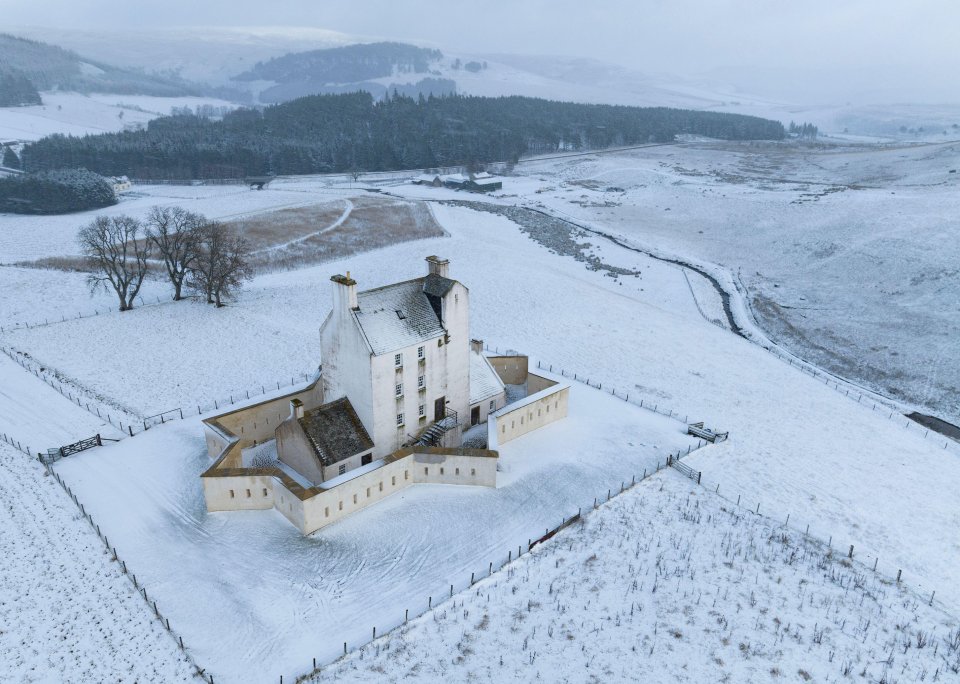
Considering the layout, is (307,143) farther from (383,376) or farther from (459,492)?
(459,492)

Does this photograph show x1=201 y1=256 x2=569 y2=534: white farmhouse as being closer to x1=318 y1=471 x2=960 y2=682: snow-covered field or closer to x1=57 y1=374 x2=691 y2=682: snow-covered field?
x1=57 y1=374 x2=691 y2=682: snow-covered field

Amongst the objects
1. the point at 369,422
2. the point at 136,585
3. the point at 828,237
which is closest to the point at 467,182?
the point at 828,237

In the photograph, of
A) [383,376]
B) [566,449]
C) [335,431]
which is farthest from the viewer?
[566,449]

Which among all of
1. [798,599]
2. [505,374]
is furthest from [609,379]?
[798,599]

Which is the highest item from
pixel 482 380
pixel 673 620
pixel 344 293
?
pixel 344 293

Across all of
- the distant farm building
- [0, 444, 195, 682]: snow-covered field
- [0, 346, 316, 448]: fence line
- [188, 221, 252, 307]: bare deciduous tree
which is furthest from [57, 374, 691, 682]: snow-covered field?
the distant farm building

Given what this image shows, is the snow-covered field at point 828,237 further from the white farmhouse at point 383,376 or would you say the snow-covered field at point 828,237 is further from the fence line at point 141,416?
the fence line at point 141,416
